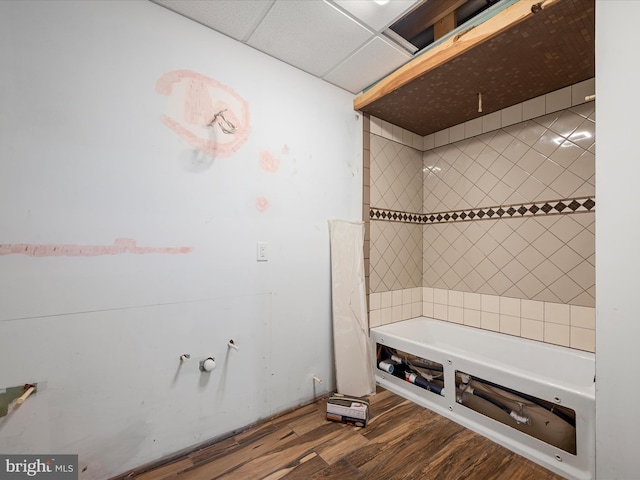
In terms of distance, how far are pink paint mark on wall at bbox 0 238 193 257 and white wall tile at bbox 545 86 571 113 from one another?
2702 mm

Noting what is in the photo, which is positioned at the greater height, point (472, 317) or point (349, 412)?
point (472, 317)

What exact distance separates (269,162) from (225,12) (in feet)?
2.64

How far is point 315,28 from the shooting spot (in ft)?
5.32

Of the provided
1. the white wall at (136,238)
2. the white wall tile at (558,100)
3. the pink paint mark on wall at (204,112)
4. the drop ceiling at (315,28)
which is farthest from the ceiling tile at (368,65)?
the white wall tile at (558,100)

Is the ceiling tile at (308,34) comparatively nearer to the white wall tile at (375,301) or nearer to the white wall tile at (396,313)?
the white wall tile at (375,301)

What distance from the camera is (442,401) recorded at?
1.90 m

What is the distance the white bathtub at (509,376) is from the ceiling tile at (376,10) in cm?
204

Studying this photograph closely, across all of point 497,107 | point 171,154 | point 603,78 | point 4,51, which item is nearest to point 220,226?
point 171,154

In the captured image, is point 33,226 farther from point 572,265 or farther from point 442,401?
point 572,265

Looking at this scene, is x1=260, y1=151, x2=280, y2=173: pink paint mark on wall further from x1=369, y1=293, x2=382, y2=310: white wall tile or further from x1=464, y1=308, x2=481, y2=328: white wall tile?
x1=464, y1=308, x2=481, y2=328: white wall tile

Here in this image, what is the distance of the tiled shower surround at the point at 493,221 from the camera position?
1.96m

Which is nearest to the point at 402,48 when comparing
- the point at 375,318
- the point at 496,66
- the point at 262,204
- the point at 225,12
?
the point at 496,66

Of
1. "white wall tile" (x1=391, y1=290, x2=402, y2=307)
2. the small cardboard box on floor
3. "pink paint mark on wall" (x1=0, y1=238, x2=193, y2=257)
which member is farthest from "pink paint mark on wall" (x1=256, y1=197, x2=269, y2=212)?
"white wall tile" (x1=391, y1=290, x2=402, y2=307)

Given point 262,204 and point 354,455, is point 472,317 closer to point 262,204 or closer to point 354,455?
point 354,455
